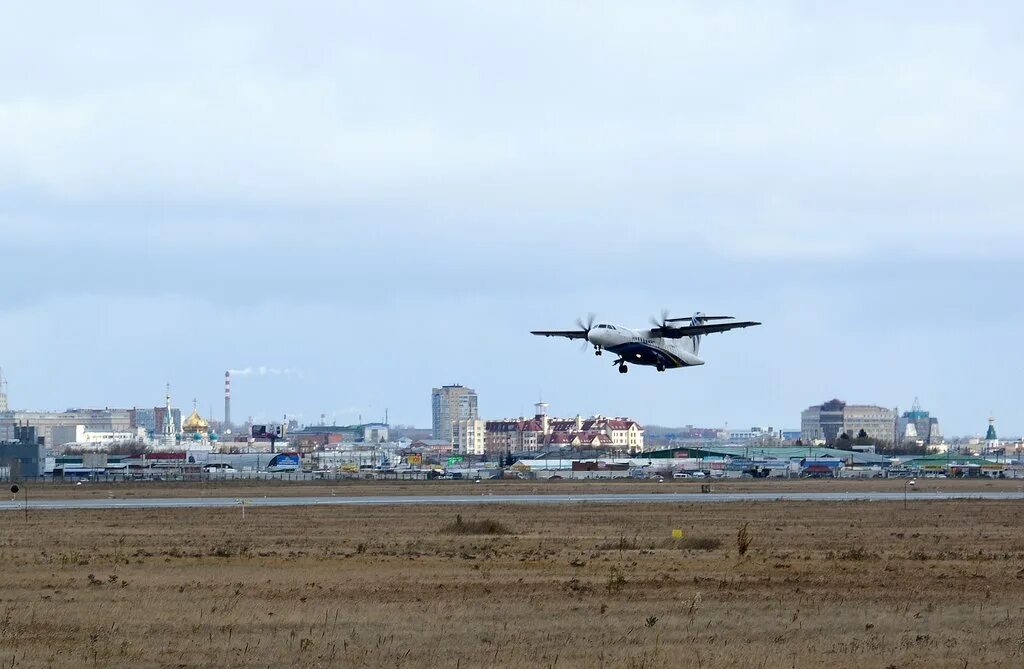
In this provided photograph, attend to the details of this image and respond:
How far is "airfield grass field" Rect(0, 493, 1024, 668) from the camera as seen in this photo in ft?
80.4

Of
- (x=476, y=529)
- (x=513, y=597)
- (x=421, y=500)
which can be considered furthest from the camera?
(x=421, y=500)

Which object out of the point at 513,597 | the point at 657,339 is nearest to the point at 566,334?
the point at 657,339

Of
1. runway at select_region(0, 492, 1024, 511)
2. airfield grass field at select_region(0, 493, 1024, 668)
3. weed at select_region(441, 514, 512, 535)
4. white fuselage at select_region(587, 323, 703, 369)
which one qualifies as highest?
white fuselage at select_region(587, 323, 703, 369)

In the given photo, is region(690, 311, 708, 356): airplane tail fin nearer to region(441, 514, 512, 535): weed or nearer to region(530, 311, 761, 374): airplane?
region(530, 311, 761, 374): airplane

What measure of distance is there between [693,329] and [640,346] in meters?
6.30

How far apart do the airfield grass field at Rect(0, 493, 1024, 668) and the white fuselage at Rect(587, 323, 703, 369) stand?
31.0 metres

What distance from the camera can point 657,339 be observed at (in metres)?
91.3

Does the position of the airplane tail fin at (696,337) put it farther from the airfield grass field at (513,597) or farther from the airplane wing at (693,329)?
the airfield grass field at (513,597)

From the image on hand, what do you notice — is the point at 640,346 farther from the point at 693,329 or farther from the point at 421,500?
the point at 421,500

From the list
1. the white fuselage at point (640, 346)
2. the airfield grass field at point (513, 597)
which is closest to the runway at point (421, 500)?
the white fuselage at point (640, 346)

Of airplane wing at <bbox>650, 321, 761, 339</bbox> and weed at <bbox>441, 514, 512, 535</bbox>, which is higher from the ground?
airplane wing at <bbox>650, 321, 761, 339</bbox>

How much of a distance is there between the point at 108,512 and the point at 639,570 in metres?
44.7

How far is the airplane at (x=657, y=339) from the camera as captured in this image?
8962 cm

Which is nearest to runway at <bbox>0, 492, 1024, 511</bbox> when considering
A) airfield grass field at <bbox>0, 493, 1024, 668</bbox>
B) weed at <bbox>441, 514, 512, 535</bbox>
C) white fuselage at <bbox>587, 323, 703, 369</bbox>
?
white fuselage at <bbox>587, 323, 703, 369</bbox>
